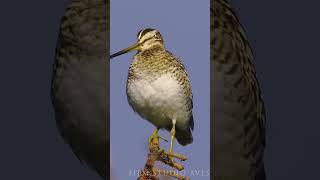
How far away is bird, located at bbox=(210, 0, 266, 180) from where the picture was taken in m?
5.33

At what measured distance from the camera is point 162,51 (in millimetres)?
4984

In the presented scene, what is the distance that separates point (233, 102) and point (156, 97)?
21.2 inches

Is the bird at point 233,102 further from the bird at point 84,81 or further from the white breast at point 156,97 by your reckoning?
the bird at point 84,81

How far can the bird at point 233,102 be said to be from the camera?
533 centimetres

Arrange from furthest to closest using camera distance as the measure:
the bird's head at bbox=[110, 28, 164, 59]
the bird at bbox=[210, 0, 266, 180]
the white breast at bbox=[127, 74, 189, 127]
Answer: the bird at bbox=[210, 0, 266, 180] < the white breast at bbox=[127, 74, 189, 127] < the bird's head at bbox=[110, 28, 164, 59]

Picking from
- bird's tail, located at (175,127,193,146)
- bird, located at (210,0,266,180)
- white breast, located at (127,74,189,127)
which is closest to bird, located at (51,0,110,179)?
white breast, located at (127,74,189,127)

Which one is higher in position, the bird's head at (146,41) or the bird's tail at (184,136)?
the bird's head at (146,41)

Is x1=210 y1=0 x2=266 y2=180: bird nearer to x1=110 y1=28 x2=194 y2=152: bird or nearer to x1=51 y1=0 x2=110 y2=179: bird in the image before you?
x1=110 y1=28 x2=194 y2=152: bird

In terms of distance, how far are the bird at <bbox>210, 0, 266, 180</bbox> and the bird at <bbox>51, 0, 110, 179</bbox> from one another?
0.57 m

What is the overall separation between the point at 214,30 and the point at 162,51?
525 mm

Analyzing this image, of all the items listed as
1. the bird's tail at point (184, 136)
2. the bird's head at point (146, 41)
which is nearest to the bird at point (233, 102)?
the bird's tail at point (184, 136)

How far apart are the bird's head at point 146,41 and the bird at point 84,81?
366 millimetres

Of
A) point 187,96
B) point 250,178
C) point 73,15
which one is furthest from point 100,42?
point 250,178

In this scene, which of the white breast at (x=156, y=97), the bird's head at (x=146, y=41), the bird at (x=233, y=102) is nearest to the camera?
the bird's head at (x=146, y=41)
